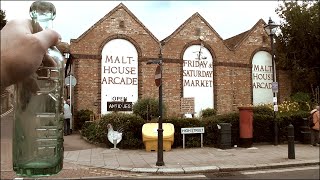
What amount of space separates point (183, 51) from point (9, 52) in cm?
2354

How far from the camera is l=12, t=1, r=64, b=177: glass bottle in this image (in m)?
1.51

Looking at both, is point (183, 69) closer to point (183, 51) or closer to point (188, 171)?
point (183, 51)

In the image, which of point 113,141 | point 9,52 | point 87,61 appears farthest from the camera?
point 87,61

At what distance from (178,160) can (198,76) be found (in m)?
13.2

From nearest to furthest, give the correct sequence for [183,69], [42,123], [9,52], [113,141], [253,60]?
[9,52]
[42,123]
[113,141]
[183,69]
[253,60]

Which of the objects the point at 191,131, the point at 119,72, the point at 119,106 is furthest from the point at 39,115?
the point at 119,72

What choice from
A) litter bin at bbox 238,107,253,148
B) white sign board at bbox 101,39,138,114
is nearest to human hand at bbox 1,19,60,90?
litter bin at bbox 238,107,253,148

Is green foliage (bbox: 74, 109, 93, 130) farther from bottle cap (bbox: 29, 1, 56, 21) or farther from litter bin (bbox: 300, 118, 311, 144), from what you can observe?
bottle cap (bbox: 29, 1, 56, 21)

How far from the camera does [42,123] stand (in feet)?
5.10

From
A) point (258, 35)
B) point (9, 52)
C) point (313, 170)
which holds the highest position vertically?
point (258, 35)

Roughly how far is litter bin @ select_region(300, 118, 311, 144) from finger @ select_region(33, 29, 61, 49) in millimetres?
16747

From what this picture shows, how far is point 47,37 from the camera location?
1382mm

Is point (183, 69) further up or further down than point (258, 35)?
further down

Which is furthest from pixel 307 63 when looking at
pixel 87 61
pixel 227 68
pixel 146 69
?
pixel 87 61
